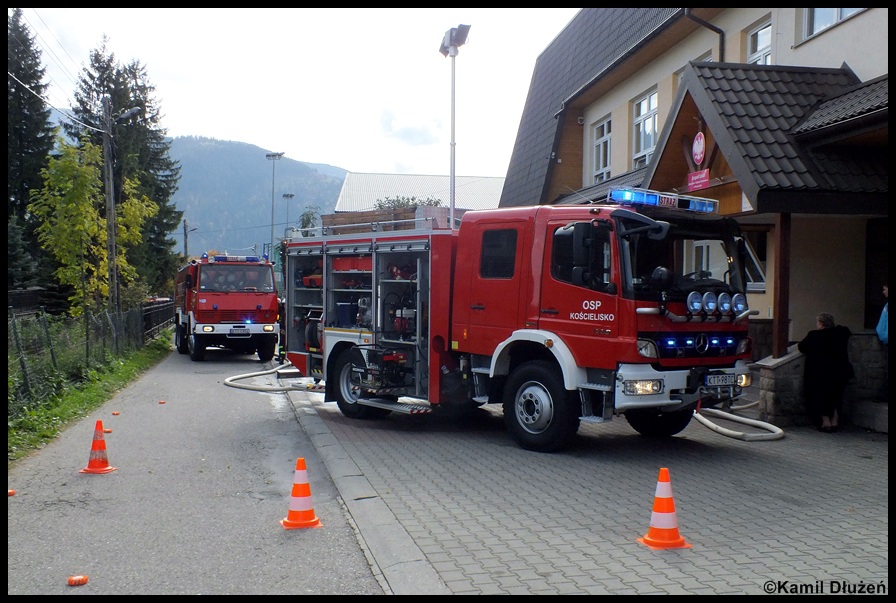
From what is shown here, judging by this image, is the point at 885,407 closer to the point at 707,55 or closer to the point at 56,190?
the point at 707,55

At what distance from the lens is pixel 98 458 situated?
820 centimetres

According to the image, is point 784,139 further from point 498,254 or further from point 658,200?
point 498,254

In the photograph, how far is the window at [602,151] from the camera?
21812 millimetres

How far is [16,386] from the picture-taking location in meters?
10.9

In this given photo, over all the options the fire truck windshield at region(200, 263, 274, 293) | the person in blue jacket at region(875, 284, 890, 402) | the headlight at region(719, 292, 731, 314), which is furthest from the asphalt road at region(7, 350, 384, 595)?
the fire truck windshield at region(200, 263, 274, 293)

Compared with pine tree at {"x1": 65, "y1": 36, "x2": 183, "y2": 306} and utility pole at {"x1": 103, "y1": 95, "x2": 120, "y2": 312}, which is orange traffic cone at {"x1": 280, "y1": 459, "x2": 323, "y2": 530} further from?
pine tree at {"x1": 65, "y1": 36, "x2": 183, "y2": 306}

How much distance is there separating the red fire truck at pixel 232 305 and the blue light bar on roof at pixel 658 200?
14419mm

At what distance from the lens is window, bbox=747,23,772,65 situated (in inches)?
582


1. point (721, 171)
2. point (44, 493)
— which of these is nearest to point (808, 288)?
point (721, 171)

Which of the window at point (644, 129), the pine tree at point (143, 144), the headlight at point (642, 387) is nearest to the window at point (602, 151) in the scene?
the window at point (644, 129)

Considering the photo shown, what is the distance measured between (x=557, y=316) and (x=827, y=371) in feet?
12.8

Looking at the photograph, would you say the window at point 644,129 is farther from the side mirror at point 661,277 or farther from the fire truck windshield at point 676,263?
the side mirror at point 661,277

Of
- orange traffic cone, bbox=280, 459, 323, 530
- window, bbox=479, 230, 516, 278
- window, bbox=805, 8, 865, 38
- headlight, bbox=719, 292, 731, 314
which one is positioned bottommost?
orange traffic cone, bbox=280, 459, 323, 530

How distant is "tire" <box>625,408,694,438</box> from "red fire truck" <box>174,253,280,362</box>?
1327 cm
